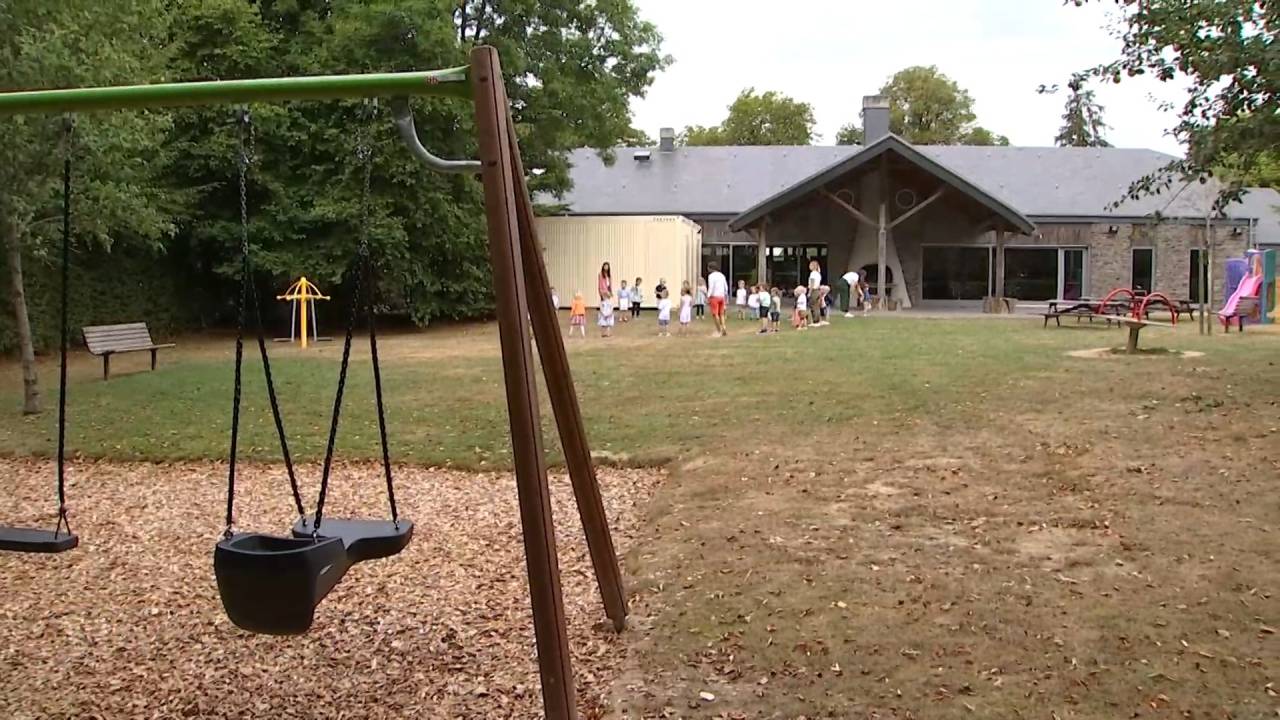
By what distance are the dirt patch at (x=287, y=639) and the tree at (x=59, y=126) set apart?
3732 mm

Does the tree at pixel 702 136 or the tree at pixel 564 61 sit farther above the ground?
the tree at pixel 702 136

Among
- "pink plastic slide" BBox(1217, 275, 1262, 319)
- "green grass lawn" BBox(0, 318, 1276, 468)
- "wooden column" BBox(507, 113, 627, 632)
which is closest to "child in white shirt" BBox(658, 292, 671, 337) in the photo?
"green grass lawn" BBox(0, 318, 1276, 468)

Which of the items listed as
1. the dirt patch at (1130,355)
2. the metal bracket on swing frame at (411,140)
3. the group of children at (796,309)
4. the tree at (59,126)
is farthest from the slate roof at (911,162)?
the metal bracket on swing frame at (411,140)

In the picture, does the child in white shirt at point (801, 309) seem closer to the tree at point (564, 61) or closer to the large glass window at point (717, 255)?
the tree at point (564, 61)

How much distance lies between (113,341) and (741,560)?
11.8 meters

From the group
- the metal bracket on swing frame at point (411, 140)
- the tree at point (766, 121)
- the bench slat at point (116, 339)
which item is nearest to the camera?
the metal bracket on swing frame at point (411, 140)

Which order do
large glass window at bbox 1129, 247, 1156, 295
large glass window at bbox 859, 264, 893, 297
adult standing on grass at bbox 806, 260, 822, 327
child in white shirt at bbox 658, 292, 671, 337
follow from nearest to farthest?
1. child in white shirt at bbox 658, 292, 671, 337
2. adult standing on grass at bbox 806, 260, 822, 327
3. large glass window at bbox 859, 264, 893, 297
4. large glass window at bbox 1129, 247, 1156, 295

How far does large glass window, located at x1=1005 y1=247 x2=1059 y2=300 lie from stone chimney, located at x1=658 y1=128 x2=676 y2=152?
12.7 metres

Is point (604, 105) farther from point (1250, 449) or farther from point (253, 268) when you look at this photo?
point (1250, 449)

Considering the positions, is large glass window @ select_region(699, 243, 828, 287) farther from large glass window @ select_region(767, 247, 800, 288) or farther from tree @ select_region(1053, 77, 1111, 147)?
tree @ select_region(1053, 77, 1111, 147)

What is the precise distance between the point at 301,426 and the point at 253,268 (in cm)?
1352

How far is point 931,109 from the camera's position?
2517 inches

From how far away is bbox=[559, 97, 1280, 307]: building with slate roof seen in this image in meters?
27.4

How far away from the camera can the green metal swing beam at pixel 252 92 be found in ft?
12.5
